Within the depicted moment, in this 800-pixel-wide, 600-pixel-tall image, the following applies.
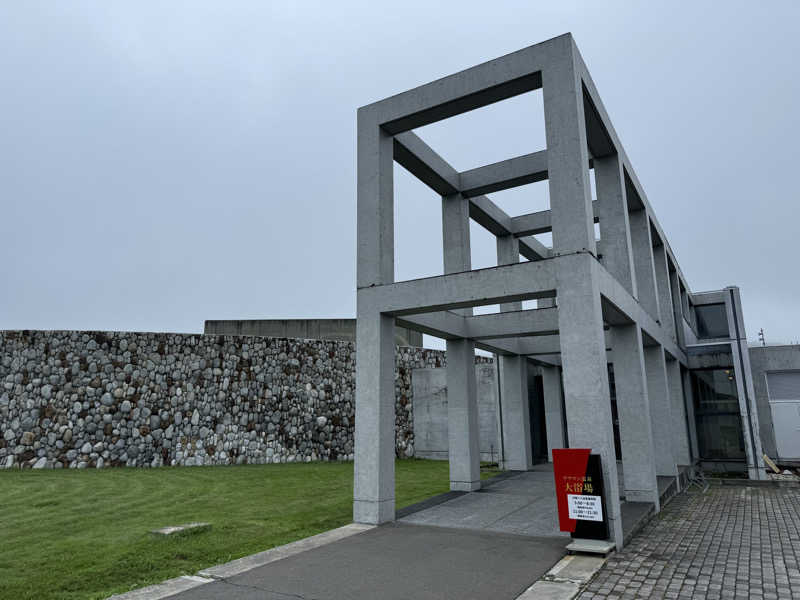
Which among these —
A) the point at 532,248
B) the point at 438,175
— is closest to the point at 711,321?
the point at 532,248

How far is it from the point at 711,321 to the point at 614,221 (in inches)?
598

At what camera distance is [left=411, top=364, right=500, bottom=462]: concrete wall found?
20.6 metres

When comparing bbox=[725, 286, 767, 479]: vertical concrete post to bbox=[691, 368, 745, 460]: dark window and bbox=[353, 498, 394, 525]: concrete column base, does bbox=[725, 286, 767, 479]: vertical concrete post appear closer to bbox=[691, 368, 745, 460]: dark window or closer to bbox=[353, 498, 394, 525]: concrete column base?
bbox=[691, 368, 745, 460]: dark window

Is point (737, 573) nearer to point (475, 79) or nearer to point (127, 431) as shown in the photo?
point (475, 79)

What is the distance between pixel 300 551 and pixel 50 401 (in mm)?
14634

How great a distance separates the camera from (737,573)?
5.85 meters

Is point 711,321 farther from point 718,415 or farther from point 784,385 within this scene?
point 718,415

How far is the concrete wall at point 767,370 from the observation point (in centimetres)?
1719

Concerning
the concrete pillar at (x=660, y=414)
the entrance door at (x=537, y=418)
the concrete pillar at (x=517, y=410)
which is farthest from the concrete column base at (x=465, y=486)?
the entrance door at (x=537, y=418)

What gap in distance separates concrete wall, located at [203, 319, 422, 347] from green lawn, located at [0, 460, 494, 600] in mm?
15980

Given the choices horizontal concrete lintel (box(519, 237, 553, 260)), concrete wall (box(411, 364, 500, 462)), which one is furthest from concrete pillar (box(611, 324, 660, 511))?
concrete wall (box(411, 364, 500, 462))

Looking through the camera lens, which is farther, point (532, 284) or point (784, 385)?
point (784, 385)

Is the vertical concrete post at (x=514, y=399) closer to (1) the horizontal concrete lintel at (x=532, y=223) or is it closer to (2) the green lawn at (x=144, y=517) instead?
(1) the horizontal concrete lintel at (x=532, y=223)

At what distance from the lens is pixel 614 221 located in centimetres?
1102
